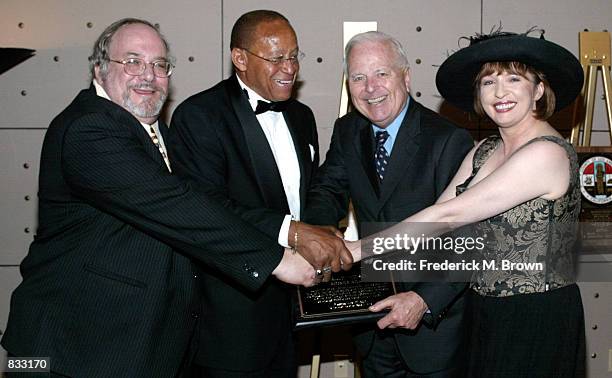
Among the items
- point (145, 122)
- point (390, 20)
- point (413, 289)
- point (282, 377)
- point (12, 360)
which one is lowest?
point (282, 377)

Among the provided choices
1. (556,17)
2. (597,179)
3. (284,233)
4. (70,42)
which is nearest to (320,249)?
(284,233)

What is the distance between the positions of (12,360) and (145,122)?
92 cm

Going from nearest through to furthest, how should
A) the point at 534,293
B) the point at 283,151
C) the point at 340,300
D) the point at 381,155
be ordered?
the point at 534,293 → the point at 340,300 → the point at 381,155 → the point at 283,151

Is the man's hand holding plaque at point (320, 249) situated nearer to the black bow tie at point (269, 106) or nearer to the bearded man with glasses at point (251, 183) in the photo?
the bearded man with glasses at point (251, 183)

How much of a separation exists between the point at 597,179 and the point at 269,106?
6.95ft

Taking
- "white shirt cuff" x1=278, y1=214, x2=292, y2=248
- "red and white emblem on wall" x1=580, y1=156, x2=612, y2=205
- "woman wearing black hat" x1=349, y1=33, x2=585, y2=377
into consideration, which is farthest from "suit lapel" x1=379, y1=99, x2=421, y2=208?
"red and white emblem on wall" x1=580, y1=156, x2=612, y2=205

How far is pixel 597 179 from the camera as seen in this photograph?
12.3 ft

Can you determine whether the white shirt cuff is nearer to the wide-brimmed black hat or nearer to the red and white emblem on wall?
the wide-brimmed black hat

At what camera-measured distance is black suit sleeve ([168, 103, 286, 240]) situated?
2539 millimetres

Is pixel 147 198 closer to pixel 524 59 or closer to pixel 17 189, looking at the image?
pixel 524 59

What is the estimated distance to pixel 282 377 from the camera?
275 centimetres

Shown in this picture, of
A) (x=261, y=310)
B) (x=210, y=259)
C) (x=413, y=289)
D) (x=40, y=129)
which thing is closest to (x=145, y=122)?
(x=210, y=259)

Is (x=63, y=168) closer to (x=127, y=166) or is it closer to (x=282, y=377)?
(x=127, y=166)

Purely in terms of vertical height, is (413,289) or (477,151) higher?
(477,151)
